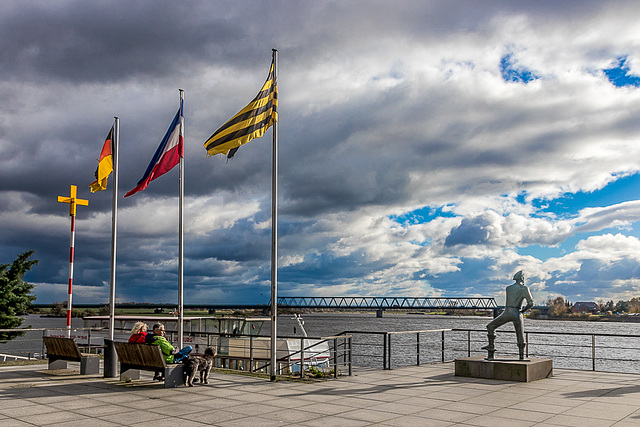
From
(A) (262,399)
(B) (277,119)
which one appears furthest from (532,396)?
(B) (277,119)

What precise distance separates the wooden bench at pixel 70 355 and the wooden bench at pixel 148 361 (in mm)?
1770

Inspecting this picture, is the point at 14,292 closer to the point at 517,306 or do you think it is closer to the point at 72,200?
the point at 72,200

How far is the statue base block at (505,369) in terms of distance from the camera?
13.9 metres

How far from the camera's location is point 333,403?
11055 millimetres

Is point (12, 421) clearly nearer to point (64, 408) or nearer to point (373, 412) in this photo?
point (64, 408)

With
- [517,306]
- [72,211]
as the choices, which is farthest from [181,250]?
[517,306]

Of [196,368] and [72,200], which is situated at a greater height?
[72,200]

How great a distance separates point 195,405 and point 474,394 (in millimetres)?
5806

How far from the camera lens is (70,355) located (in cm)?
1451

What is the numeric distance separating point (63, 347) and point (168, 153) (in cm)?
599

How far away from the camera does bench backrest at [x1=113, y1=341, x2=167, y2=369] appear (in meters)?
12.4

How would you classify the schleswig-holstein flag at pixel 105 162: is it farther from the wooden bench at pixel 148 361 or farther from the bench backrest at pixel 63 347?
the wooden bench at pixel 148 361

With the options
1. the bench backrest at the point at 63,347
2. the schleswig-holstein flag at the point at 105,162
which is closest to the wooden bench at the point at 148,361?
the bench backrest at the point at 63,347

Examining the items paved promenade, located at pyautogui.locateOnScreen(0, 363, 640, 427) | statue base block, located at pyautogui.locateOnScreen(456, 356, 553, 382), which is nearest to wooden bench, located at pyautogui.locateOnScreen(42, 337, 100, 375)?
paved promenade, located at pyautogui.locateOnScreen(0, 363, 640, 427)
